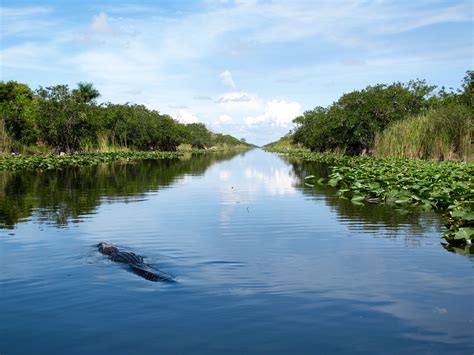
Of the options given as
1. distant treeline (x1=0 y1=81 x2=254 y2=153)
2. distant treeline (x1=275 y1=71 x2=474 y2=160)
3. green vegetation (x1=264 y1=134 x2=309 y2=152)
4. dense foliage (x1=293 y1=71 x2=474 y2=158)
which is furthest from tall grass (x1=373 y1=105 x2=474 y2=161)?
green vegetation (x1=264 y1=134 x2=309 y2=152)

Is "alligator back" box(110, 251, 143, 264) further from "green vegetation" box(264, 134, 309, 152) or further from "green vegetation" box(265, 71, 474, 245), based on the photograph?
"green vegetation" box(264, 134, 309, 152)

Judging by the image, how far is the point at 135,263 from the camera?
7133 millimetres

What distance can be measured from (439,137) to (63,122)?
30938 millimetres

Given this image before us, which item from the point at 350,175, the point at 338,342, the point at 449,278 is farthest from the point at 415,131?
the point at 338,342

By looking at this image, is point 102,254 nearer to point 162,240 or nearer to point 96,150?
point 162,240

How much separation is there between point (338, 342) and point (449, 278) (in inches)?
107

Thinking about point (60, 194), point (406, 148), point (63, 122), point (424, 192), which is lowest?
point (60, 194)

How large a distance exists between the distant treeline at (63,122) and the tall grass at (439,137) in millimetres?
27872

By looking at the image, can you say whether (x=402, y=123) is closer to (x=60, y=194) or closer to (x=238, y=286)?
(x=60, y=194)

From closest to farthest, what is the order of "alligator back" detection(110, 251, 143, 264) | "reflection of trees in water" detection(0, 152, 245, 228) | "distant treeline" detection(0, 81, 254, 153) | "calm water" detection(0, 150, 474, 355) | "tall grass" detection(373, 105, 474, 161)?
"calm water" detection(0, 150, 474, 355) → "alligator back" detection(110, 251, 143, 264) → "reflection of trees in water" detection(0, 152, 245, 228) → "tall grass" detection(373, 105, 474, 161) → "distant treeline" detection(0, 81, 254, 153)

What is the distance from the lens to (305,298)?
5758 millimetres

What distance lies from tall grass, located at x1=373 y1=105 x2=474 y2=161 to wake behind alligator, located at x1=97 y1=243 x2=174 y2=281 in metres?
21.9

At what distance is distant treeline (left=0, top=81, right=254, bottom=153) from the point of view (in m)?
39.2

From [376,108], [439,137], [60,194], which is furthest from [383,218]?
[376,108]
